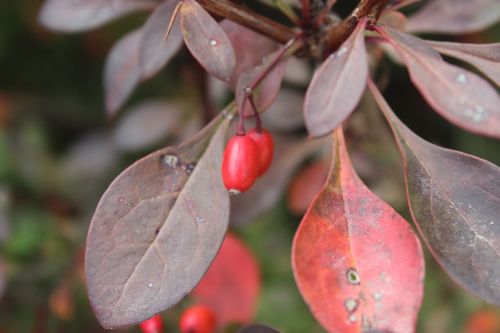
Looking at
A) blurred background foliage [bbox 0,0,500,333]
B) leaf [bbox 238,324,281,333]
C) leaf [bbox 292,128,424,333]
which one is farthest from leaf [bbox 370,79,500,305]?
blurred background foliage [bbox 0,0,500,333]

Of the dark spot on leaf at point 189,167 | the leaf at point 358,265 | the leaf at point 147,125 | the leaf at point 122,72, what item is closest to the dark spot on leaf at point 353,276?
the leaf at point 358,265

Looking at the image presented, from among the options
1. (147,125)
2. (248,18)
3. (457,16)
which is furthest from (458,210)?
(147,125)

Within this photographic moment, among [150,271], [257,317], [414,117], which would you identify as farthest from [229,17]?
[414,117]

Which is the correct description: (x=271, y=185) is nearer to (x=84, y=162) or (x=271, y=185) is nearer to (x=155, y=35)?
(x=155, y=35)

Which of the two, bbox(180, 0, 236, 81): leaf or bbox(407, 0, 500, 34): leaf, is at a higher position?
bbox(180, 0, 236, 81): leaf

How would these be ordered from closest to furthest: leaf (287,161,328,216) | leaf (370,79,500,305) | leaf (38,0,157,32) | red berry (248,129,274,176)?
leaf (370,79,500,305) < red berry (248,129,274,176) < leaf (38,0,157,32) < leaf (287,161,328,216)

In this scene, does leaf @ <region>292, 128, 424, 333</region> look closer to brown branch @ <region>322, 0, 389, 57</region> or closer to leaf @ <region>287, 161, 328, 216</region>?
brown branch @ <region>322, 0, 389, 57</region>
